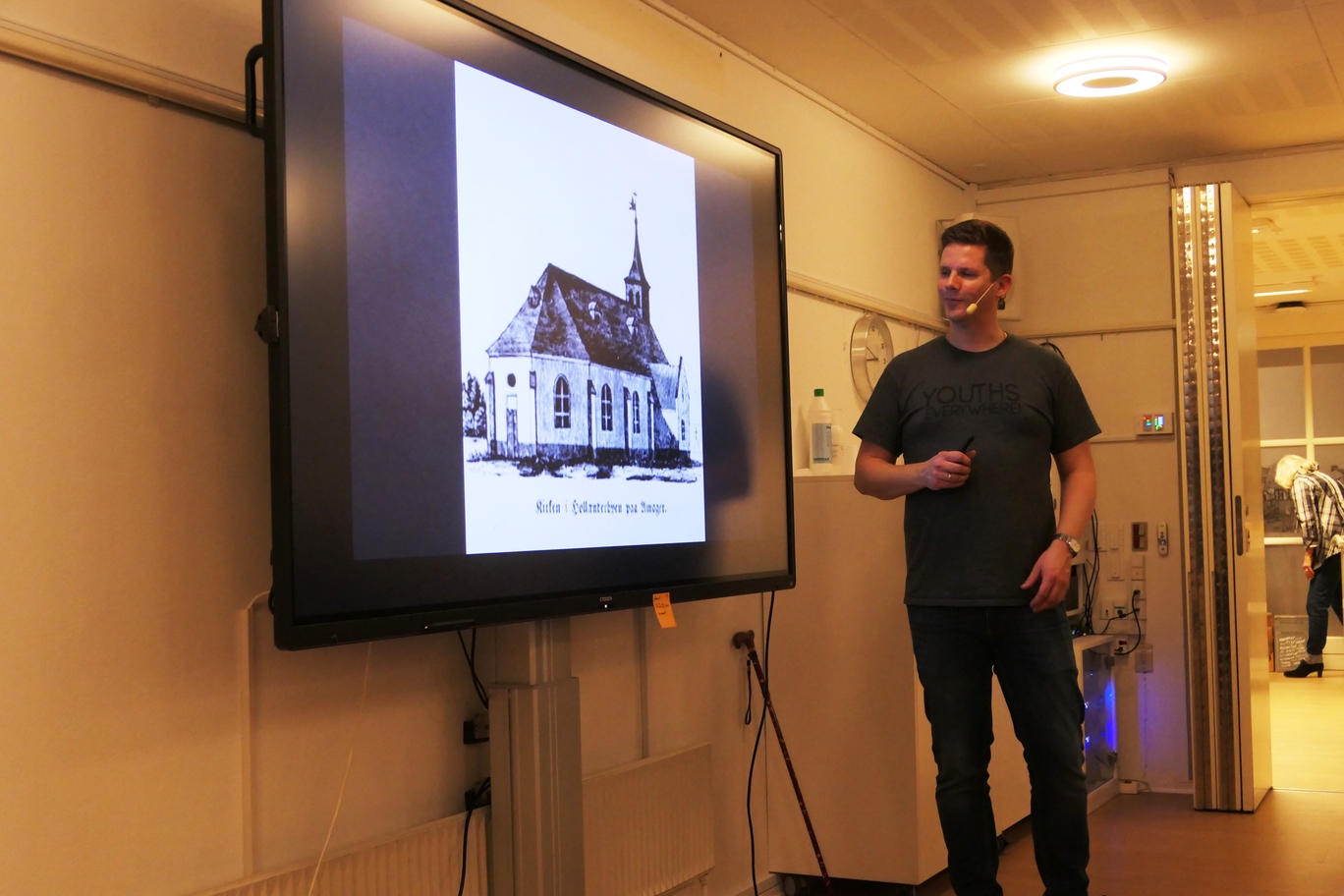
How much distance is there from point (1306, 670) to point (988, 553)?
7502 millimetres

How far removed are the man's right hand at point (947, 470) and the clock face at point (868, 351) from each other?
186cm

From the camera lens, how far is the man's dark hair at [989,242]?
8.43 ft

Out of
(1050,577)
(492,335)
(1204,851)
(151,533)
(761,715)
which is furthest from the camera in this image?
(1204,851)

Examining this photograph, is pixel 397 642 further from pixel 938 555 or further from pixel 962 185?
pixel 962 185

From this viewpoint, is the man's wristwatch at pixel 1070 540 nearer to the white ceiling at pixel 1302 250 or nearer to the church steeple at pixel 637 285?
the church steeple at pixel 637 285

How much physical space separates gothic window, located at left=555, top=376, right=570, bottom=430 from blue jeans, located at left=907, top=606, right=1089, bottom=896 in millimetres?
873

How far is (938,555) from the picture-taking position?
2.52m

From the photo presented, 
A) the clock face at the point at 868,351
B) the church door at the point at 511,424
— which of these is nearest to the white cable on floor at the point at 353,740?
the church door at the point at 511,424

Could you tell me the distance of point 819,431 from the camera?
12.8 ft

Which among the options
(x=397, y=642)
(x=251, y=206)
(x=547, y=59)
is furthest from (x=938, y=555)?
(x=251, y=206)

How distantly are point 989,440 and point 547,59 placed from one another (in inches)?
46.6

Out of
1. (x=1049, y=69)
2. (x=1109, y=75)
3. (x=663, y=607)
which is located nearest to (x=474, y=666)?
(x=663, y=607)

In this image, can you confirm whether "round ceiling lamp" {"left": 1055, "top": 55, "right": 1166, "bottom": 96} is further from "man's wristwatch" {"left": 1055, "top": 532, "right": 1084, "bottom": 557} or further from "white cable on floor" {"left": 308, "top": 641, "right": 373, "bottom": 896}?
"white cable on floor" {"left": 308, "top": 641, "right": 373, "bottom": 896}

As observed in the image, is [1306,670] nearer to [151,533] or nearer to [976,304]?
[976,304]
